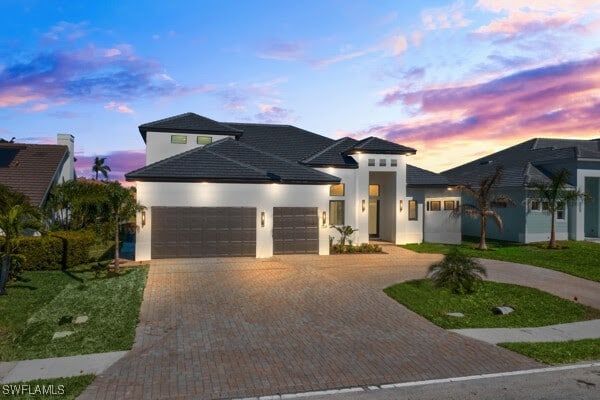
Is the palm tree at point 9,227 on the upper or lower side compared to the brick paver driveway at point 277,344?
upper

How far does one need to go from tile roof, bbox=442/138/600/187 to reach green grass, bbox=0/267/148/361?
24963 millimetres

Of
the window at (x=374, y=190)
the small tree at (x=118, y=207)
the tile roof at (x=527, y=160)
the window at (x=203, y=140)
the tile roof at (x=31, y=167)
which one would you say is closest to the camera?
the small tree at (x=118, y=207)

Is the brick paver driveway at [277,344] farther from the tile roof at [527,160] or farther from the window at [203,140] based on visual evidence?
the tile roof at [527,160]

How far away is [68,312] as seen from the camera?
11.3 meters

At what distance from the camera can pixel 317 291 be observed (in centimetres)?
1401

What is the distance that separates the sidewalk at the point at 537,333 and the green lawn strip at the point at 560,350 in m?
0.35

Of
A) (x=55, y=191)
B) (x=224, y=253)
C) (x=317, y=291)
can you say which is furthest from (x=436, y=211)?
(x=55, y=191)

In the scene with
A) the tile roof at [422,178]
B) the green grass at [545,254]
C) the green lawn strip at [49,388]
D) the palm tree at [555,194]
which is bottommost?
the green lawn strip at [49,388]

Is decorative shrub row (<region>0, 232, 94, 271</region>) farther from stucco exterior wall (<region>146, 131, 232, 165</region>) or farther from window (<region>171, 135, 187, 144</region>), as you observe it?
window (<region>171, 135, 187, 144</region>)

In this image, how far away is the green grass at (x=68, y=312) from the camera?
8742 millimetres

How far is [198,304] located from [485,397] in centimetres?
796

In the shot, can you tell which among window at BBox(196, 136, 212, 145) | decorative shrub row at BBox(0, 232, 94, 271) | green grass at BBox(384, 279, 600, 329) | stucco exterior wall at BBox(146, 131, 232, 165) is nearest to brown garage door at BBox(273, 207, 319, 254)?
window at BBox(196, 136, 212, 145)

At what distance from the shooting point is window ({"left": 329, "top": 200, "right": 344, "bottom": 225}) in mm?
25828

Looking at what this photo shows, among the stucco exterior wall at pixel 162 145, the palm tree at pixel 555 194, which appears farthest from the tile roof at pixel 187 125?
the palm tree at pixel 555 194
